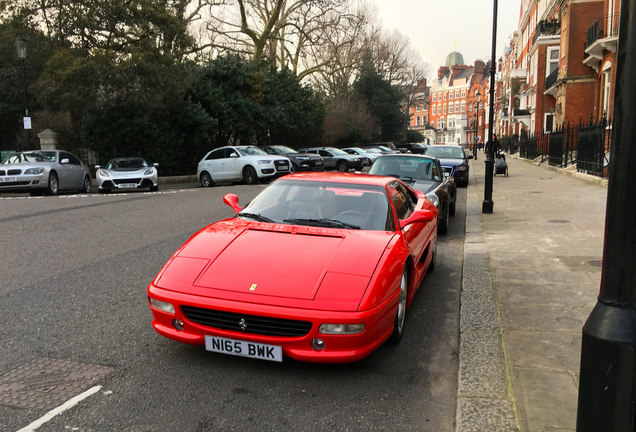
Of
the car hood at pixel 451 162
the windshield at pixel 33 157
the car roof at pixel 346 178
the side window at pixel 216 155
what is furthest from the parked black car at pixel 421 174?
the side window at pixel 216 155

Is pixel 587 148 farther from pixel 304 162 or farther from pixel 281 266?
pixel 281 266

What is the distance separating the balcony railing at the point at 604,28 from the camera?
24369 millimetres

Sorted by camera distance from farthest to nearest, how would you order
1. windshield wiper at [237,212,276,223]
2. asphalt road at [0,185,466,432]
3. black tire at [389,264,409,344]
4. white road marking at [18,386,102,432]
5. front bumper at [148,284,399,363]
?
windshield wiper at [237,212,276,223], black tire at [389,264,409,344], front bumper at [148,284,399,363], asphalt road at [0,185,466,432], white road marking at [18,386,102,432]

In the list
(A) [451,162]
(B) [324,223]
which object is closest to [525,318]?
(B) [324,223]

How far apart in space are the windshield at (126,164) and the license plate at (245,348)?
17.2 m

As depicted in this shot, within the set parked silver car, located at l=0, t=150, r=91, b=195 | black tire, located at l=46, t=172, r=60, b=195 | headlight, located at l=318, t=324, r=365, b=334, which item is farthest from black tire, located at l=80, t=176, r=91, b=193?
headlight, located at l=318, t=324, r=365, b=334

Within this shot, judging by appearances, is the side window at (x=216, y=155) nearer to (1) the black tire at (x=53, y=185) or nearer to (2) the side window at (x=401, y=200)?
(1) the black tire at (x=53, y=185)

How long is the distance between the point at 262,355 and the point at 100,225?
760 cm

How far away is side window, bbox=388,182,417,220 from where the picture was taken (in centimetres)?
525

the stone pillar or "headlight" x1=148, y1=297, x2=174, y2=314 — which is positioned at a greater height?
the stone pillar

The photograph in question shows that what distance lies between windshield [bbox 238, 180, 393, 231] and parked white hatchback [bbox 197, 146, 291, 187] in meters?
16.2

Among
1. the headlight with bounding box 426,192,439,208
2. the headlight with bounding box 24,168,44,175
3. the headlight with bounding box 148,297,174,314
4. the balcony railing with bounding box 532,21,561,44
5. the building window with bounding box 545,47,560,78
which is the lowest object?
the headlight with bounding box 148,297,174,314

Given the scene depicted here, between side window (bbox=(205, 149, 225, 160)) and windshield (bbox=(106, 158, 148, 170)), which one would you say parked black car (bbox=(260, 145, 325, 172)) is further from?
windshield (bbox=(106, 158, 148, 170))

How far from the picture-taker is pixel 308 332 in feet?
11.4
